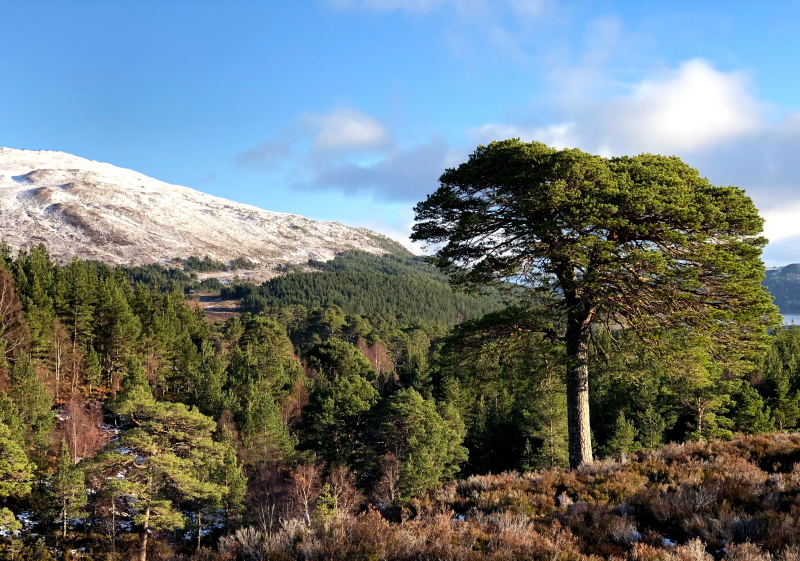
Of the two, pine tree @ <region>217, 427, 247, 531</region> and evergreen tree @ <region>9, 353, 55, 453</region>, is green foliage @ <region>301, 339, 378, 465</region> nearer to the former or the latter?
pine tree @ <region>217, 427, 247, 531</region>

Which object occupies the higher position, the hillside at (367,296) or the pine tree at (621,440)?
the hillside at (367,296)

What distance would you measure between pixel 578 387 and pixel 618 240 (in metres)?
4.19

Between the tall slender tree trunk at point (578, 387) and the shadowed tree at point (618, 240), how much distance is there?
57 millimetres

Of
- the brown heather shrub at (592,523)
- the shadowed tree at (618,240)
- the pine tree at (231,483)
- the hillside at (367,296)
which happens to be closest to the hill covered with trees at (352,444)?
the brown heather shrub at (592,523)

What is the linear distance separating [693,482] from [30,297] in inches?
2058

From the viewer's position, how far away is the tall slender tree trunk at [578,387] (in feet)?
38.5

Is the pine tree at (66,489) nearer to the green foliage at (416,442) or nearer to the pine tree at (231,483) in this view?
the pine tree at (231,483)

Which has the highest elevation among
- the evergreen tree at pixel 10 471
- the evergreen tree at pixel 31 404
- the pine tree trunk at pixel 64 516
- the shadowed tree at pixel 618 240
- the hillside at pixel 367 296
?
the hillside at pixel 367 296

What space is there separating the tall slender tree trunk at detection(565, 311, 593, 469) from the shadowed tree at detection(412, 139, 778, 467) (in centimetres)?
6

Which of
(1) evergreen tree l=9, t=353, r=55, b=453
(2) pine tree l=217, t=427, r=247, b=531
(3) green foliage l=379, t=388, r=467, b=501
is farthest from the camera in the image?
(3) green foliage l=379, t=388, r=467, b=501

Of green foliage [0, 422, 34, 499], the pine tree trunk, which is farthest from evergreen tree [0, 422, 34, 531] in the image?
the pine tree trunk

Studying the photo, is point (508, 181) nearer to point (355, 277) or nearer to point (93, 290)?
point (93, 290)

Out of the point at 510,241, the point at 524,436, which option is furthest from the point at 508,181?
the point at 524,436

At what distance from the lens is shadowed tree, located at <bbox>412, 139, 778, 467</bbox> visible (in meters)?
9.51
